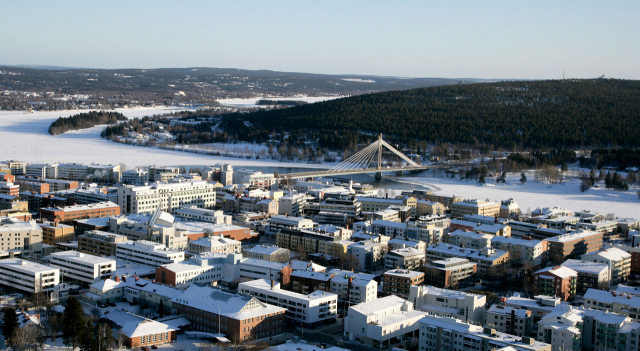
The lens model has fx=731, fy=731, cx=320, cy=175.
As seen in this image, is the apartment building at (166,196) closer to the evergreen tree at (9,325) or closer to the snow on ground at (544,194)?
the snow on ground at (544,194)

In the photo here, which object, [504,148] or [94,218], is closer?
[94,218]

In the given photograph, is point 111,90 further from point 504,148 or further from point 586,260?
point 586,260

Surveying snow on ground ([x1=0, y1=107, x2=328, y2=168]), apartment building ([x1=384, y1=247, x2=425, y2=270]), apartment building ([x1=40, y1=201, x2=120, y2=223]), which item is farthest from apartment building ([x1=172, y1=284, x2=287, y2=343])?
snow on ground ([x1=0, y1=107, x2=328, y2=168])

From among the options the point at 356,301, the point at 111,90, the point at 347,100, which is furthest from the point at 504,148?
the point at 111,90

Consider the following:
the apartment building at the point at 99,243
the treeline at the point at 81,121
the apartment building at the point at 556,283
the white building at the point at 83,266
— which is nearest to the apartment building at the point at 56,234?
the apartment building at the point at 99,243

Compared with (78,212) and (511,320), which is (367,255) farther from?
(78,212)

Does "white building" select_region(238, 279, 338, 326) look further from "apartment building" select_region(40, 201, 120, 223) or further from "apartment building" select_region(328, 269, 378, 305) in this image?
"apartment building" select_region(40, 201, 120, 223)
